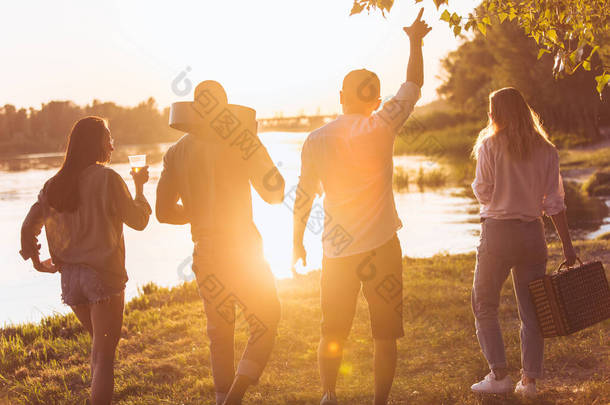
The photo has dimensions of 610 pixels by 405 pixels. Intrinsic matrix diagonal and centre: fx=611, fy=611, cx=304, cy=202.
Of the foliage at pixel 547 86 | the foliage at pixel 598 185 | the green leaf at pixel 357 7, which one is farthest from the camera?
the foliage at pixel 547 86

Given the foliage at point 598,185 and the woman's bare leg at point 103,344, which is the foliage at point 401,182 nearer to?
the foliage at point 598,185

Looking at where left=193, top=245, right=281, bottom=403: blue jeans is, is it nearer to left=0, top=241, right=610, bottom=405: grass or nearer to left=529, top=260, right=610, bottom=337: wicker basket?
left=0, top=241, right=610, bottom=405: grass

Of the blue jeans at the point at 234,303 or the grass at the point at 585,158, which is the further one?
the grass at the point at 585,158

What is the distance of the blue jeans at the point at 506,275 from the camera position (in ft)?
13.1

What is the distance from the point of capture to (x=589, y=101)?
37625mm

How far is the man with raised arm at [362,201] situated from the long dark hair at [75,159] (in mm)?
1278

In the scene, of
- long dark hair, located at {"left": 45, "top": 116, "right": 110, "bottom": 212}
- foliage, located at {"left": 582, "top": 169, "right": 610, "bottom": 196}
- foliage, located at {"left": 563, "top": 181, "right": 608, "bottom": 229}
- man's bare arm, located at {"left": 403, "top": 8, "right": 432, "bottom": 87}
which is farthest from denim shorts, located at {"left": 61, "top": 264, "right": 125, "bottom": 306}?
foliage, located at {"left": 582, "top": 169, "right": 610, "bottom": 196}

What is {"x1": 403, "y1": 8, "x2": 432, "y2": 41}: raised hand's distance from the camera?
3783 millimetres

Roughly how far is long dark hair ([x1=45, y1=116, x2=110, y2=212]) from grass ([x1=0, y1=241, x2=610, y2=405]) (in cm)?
161

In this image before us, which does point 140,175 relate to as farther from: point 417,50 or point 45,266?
point 417,50

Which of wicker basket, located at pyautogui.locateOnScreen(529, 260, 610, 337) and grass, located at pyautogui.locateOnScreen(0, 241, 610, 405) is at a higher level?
wicker basket, located at pyautogui.locateOnScreen(529, 260, 610, 337)

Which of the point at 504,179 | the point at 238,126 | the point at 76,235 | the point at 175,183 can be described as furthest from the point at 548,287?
the point at 76,235

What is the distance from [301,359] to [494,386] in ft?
7.51

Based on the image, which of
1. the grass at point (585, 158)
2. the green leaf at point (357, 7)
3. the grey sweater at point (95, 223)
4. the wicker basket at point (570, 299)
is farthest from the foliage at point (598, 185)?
the grey sweater at point (95, 223)
